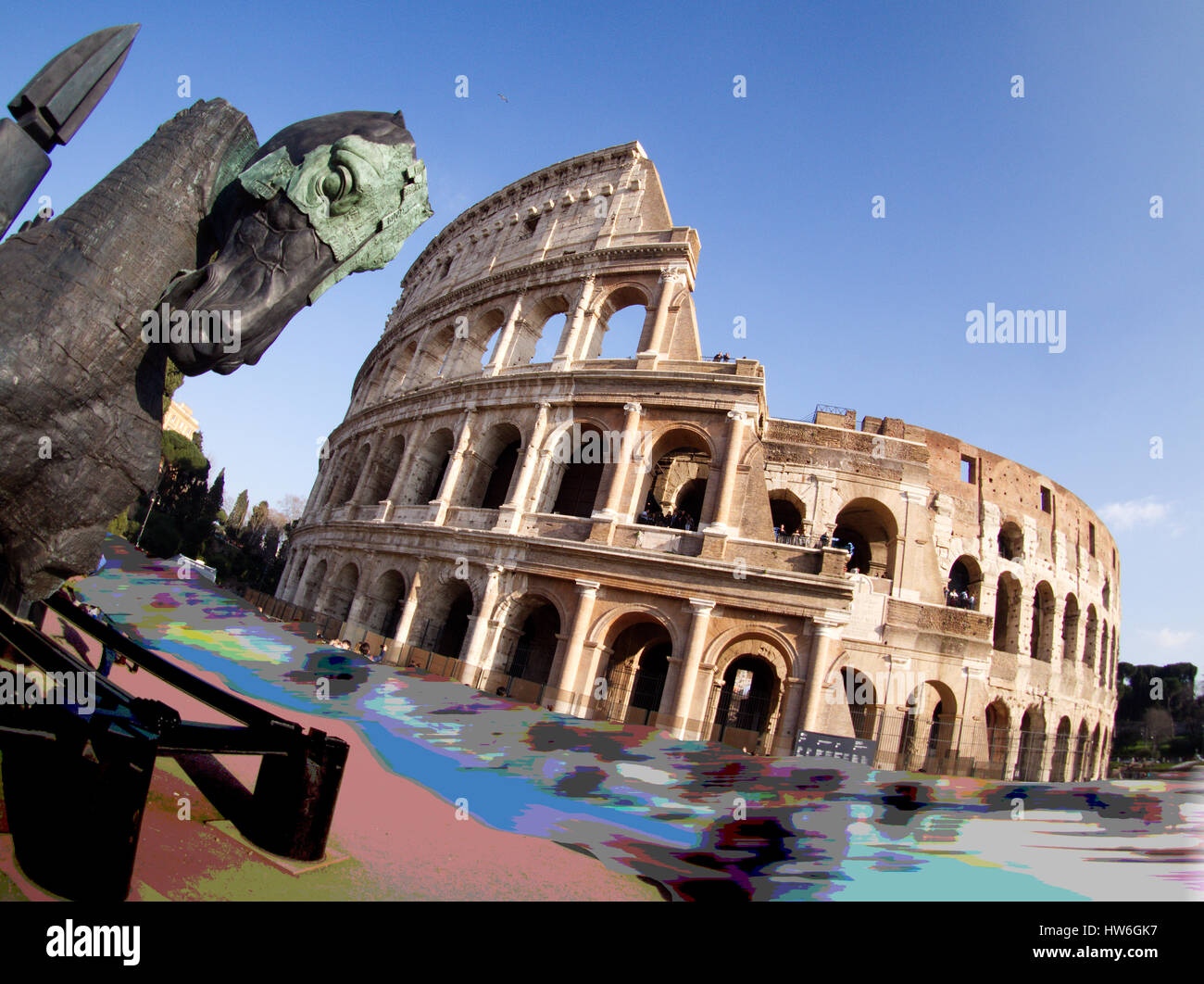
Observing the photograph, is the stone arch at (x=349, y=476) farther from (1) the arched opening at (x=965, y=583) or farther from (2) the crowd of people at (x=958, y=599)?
(1) the arched opening at (x=965, y=583)

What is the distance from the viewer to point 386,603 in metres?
17.8

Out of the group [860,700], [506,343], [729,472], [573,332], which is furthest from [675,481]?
[860,700]

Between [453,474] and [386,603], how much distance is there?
4.75m

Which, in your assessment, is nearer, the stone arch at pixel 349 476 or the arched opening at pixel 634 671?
the arched opening at pixel 634 671

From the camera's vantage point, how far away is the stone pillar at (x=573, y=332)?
1606cm

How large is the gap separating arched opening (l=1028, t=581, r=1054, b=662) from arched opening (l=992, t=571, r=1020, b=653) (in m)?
1.08

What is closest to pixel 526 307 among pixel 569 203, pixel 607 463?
pixel 569 203

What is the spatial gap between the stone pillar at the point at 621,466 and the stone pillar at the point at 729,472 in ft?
7.50

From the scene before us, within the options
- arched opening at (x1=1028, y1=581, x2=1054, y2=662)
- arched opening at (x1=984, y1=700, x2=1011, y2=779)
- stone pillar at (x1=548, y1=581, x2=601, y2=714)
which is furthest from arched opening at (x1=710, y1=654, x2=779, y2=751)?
arched opening at (x1=1028, y1=581, x2=1054, y2=662)

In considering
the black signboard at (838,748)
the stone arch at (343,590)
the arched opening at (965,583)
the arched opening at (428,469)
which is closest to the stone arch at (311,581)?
the stone arch at (343,590)

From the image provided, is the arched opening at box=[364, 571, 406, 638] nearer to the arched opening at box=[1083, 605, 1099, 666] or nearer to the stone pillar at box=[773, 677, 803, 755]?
the stone pillar at box=[773, 677, 803, 755]

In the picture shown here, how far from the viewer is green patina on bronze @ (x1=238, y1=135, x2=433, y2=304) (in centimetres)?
250

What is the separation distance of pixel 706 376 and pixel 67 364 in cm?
1290

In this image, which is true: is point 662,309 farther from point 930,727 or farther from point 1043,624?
point 1043,624
